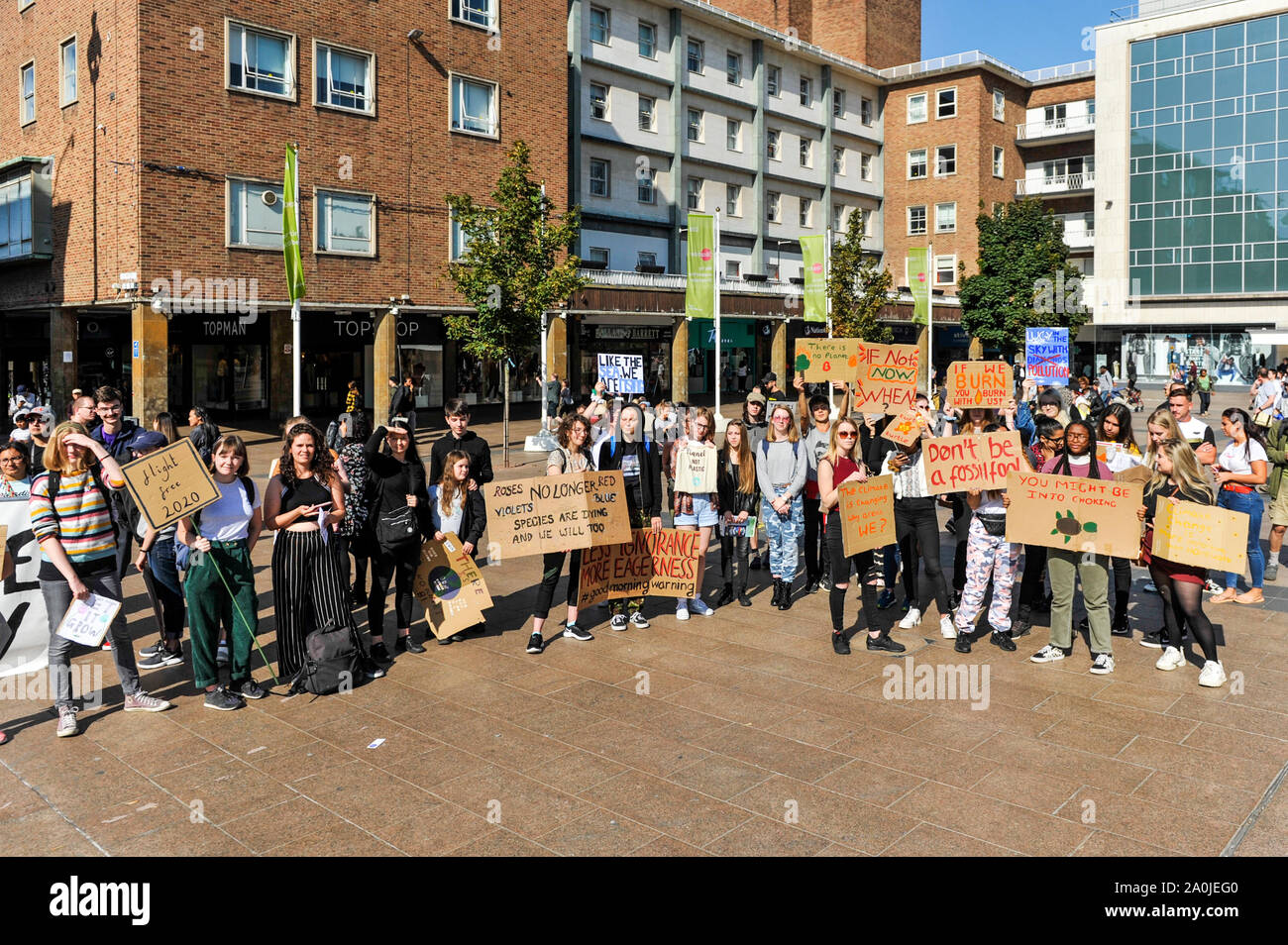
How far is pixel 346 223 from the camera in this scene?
28531 millimetres

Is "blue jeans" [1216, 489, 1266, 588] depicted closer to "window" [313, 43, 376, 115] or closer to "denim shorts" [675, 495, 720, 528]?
"denim shorts" [675, 495, 720, 528]

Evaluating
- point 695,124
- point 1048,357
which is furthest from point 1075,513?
point 695,124

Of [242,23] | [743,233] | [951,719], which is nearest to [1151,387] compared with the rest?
[743,233]

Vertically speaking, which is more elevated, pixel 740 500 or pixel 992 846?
pixel 740 500

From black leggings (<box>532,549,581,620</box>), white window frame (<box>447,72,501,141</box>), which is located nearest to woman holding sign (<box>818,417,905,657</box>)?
black leggings (<box>532,549,581,620</box>)

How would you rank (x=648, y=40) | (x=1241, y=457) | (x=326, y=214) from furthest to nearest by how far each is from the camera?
(x=648, y=40) → (x=326, y=214) → (x=1241, y=457)

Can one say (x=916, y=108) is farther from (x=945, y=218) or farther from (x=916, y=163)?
(x=945, y=218)

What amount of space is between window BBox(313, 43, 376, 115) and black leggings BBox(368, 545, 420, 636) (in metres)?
22.5

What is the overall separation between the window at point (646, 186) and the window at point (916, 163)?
19.2 meters

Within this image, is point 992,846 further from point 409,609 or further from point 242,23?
point 242,23

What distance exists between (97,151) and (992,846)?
27.7 metres

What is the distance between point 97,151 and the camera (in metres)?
26.2

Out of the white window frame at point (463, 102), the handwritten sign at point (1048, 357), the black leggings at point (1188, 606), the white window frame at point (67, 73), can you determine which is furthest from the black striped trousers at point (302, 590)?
the white window frame at point (463, 102)

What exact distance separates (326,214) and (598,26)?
65.6 feet
